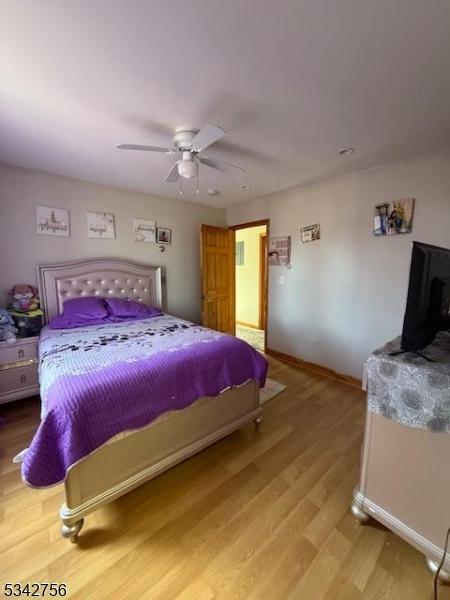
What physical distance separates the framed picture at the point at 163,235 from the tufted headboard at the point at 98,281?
44 centimetres

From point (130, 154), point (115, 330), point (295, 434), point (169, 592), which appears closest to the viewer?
point (169, 592)

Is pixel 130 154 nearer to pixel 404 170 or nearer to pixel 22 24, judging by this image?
pixel 22 24

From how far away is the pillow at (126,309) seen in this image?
299 centimetres

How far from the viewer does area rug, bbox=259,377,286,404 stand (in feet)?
8.83

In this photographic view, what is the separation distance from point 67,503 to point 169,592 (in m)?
0.66

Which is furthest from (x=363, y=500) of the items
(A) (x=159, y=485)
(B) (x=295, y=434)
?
(A) (x=159, y=485)

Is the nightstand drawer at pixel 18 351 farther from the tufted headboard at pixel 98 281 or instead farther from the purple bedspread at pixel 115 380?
the tufted headboard at pixel 98 281

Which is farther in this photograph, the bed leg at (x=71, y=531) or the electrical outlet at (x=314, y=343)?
the electrical outlet at (x=314, y=343)

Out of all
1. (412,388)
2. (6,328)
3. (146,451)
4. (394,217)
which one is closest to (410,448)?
(412,388)

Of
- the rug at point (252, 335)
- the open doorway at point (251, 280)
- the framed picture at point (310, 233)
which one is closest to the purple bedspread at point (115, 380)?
the framed picture at point (310, 233)

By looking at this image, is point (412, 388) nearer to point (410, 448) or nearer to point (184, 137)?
point (410, 448)

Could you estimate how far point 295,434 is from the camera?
2156 mm

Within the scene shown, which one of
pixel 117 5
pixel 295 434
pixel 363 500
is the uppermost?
pixel 117 5

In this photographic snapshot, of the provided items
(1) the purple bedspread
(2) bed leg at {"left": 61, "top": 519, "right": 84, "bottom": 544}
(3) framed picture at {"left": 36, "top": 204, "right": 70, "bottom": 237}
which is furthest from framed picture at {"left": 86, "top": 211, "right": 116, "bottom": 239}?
(2) bed leg at {"left": 61, "top": 519, "right": 84, "bottom": 544}
